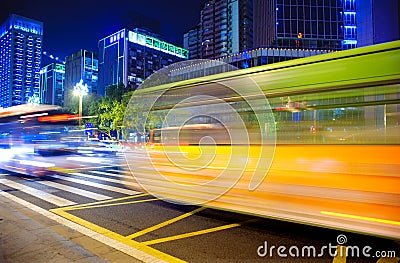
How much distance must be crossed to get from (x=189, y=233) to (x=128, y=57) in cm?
10635

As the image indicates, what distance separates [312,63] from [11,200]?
7.90 m

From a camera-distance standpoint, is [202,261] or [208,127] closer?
[202,261]

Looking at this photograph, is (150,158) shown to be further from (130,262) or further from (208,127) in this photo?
(130,262)

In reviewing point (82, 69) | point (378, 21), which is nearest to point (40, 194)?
point (378, 21)

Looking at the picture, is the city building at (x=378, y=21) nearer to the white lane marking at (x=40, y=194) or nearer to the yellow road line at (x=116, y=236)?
the yellow road line at (x=116, y=236)

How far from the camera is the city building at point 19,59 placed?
426 feet

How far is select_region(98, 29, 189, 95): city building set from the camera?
4139 inches

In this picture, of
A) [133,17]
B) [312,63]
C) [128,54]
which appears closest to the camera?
[312,63]

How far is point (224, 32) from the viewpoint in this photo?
354 feet

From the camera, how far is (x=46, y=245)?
447 cm

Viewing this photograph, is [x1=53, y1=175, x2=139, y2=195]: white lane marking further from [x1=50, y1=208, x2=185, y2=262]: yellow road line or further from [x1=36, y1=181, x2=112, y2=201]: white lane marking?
[x1=50, y1=208, x2=185, y2=262]: yellow road line

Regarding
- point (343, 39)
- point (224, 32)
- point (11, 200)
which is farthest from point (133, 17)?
point (11, 200)

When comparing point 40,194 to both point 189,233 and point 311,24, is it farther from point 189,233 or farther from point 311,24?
point 311,24

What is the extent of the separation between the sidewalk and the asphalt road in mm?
145
